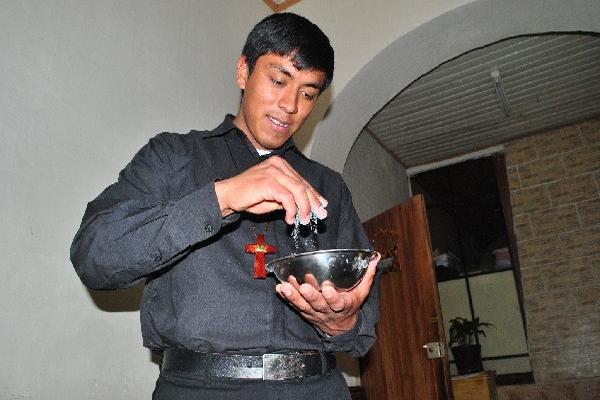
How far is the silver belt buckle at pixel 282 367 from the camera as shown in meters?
1.15

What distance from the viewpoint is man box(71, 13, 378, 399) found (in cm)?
104

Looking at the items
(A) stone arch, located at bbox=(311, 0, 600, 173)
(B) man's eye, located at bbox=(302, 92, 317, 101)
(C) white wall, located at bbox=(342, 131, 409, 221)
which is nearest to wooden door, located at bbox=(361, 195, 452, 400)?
(A) stone arch, located at bbox=(311, 0, 600, 173)

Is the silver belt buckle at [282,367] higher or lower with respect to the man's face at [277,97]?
lower

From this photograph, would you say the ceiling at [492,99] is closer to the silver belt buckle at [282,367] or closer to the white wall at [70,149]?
the white wall at [70,149]

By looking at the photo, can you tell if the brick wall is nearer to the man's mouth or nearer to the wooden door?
the wooden door

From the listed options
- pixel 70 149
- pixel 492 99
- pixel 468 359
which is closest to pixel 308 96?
pixel 70 149

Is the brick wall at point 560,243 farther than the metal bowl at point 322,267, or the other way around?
the brick wall at point 560,243

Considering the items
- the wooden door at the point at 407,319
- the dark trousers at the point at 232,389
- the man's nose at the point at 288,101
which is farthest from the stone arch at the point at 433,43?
the dark trousers at the point at 232,389

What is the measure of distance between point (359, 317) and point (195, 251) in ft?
1.61

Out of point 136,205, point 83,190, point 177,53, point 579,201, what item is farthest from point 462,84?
point 136,205

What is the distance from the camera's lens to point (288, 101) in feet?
4.90

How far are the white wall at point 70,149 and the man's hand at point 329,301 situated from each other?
2.58ft

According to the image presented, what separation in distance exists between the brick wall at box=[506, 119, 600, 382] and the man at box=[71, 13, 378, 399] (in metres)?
4.76

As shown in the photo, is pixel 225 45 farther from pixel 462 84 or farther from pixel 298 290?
pixel 462 84
